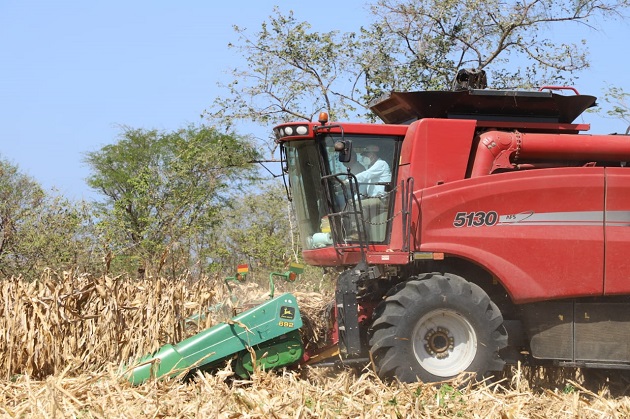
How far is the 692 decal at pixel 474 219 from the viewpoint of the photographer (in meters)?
7.22

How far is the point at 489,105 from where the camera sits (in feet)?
25.6

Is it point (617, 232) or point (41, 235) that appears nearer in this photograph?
point (617, 232)

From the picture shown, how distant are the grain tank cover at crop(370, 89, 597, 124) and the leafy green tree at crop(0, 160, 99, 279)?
576 centimetres

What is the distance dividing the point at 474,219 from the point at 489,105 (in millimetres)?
1238

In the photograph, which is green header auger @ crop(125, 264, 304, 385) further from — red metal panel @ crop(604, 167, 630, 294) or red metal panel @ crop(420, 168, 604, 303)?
red metal panel @ crop(604, 167, 630, 294)

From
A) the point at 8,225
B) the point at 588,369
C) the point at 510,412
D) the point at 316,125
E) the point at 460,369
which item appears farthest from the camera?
the point at 8,225

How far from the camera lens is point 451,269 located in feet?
24.6

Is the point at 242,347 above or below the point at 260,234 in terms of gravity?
above

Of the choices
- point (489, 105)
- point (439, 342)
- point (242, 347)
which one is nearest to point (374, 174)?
point (489, 105)

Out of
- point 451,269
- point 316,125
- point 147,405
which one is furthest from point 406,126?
point 147,405

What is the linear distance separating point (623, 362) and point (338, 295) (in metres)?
2.56

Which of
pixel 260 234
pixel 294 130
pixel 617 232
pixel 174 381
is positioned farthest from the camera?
pixel 260 234

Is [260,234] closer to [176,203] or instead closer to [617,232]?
[176,203]

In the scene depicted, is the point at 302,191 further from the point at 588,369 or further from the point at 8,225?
the point at 8,225
